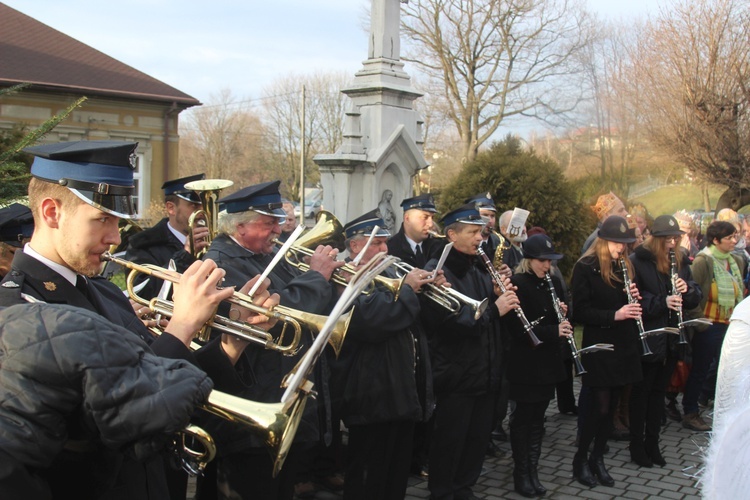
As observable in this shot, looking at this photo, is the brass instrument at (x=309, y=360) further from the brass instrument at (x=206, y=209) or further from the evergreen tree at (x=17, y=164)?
the brass instrument at (x=206, y=209)

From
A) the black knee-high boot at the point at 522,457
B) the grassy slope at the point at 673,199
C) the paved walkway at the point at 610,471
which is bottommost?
the paved walkway at the point at 610,471

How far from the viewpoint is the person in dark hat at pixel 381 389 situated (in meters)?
4.54

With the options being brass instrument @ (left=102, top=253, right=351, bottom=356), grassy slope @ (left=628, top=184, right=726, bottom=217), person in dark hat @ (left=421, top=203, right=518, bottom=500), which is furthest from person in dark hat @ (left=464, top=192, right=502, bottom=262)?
grassy slope @ (left=628, top=184, right=726, bottom=217)

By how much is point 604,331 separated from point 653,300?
72cm

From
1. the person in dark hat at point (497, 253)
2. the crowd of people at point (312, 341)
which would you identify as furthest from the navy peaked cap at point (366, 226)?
the person in dark hat at point (497, 253)

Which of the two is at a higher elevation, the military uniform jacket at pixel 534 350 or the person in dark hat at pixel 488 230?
the person in dark hat at pixel 488 230

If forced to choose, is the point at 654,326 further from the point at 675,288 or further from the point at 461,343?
the point at 461,343

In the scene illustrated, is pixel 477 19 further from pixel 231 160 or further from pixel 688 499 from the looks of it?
pixel 688 499

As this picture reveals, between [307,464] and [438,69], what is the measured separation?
30.6 metres

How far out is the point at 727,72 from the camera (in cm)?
1620

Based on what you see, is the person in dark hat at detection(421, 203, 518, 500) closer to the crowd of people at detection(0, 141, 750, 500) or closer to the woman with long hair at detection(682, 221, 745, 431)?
the crowd of people at detection(0, 141, 750, 500)

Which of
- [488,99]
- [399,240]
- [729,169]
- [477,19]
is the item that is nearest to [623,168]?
[488,99]

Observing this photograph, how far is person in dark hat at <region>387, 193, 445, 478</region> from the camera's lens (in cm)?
628

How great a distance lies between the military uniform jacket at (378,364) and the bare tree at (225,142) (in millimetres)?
45918
